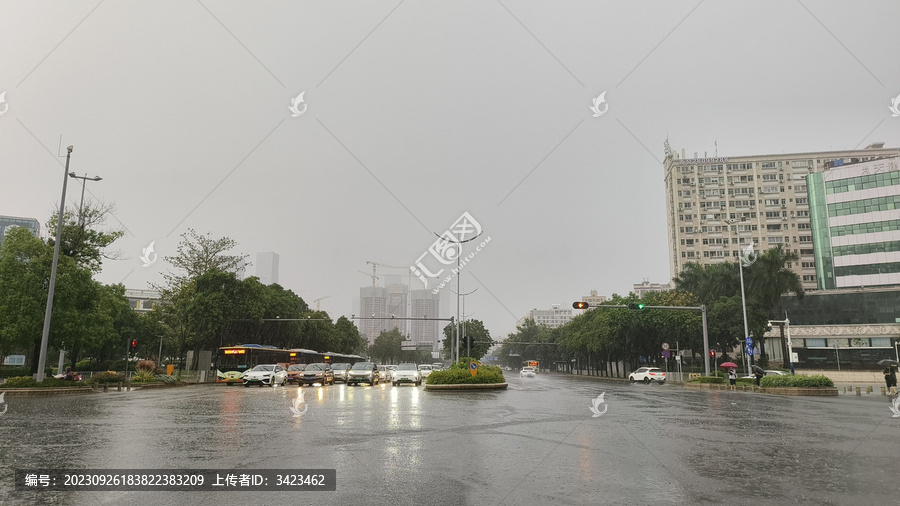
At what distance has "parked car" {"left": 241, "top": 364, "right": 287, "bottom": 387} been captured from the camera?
36.1 metres

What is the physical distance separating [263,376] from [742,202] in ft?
329

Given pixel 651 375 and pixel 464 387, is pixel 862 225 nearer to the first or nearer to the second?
pixel 651 375

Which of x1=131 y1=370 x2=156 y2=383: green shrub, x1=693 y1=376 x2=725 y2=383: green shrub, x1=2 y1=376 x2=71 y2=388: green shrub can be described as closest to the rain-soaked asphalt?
x1=2 y1=376 x2=71 y2=388: green shrub

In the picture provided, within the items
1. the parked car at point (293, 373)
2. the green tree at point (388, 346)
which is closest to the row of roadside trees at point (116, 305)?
the parked car at point (293, 373)

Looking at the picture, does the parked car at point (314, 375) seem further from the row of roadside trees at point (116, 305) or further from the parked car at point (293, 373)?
the row of roadside trees at point (116, 305)

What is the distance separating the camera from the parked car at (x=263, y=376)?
36094mm

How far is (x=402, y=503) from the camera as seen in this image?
6.06 meters

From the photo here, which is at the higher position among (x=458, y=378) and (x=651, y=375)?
(x=458, y=378)

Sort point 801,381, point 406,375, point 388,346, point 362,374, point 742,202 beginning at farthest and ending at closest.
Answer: point 388,346, point 742,202, point 362,374, point 406,375, point 801,381

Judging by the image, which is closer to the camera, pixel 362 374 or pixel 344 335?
pixel 362 374

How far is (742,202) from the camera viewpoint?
108250 millimetres

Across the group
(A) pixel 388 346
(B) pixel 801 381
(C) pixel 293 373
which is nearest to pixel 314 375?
(C) pixel 293 373

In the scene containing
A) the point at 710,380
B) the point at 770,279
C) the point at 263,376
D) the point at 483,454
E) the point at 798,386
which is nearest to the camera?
the point at 483,454

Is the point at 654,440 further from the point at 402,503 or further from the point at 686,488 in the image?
the point at 402,503
